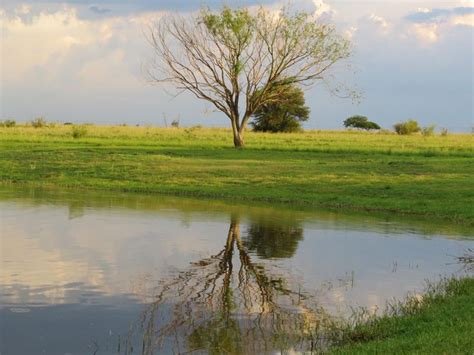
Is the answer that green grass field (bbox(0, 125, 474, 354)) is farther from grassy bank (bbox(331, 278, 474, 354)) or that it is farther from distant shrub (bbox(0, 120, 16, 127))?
distant shrub (bbox(0, 120, 16, 127))

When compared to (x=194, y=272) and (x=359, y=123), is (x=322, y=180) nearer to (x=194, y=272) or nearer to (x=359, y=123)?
(x=194, y=272)

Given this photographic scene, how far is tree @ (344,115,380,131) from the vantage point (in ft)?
375

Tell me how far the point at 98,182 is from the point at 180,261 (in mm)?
16717

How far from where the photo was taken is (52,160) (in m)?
36.7

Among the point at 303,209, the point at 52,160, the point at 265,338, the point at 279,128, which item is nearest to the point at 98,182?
the point at 52,160

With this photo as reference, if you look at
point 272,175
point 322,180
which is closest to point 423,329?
point 322,180

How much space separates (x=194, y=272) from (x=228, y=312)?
9.01 feet

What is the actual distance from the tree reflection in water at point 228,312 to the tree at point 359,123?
10279 centimetres

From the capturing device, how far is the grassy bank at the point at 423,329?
7.78 metres

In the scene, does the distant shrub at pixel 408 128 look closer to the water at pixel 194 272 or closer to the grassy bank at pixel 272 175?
the grassy bank at pixel 272 175

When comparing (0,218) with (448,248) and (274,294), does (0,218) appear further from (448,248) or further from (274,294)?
(448,248)

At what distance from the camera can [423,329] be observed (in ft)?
28.7

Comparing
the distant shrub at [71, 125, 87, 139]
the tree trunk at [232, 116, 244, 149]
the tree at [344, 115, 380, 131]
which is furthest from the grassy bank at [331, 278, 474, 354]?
the tree at [344, 115, 380, 131]

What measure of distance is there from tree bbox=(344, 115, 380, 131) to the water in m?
94.6
